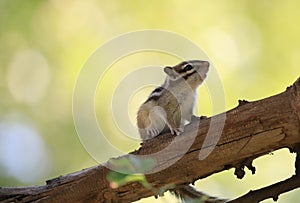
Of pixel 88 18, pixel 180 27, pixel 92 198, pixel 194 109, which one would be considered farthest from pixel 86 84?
pixel 88 18

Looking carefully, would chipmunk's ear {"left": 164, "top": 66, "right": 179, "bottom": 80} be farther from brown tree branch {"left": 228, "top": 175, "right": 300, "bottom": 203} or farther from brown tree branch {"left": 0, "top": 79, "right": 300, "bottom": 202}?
brown tree branch {"left": 228, "top": 175, "right": 300, "bottom": 203}

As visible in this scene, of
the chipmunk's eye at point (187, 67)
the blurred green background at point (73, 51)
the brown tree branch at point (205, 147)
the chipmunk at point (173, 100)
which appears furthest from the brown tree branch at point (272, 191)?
the blurred green background at point (73, 51)

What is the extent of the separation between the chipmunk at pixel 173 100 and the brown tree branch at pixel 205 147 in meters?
0.11

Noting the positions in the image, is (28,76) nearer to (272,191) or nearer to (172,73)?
(172,73)

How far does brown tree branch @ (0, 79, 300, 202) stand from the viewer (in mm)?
1247

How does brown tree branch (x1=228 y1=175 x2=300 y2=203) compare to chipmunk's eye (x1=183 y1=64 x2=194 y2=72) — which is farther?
chipmunk's eye (x1=183 y1=64 x2=194 y2=72)

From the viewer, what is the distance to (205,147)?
132cm

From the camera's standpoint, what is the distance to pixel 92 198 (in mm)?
1403

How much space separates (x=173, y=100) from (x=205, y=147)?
0.30 m

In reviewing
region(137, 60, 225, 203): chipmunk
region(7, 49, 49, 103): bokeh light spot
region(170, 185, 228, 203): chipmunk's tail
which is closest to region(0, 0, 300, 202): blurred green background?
region(7, 49, 49, 103): bokeh light spot

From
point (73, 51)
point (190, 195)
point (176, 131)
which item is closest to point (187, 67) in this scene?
point (176, 131)

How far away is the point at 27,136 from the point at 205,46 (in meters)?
1.11

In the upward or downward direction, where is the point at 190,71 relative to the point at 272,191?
upward

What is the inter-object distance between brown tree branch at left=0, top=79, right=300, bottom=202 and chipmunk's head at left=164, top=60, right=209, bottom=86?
0.64 feet
